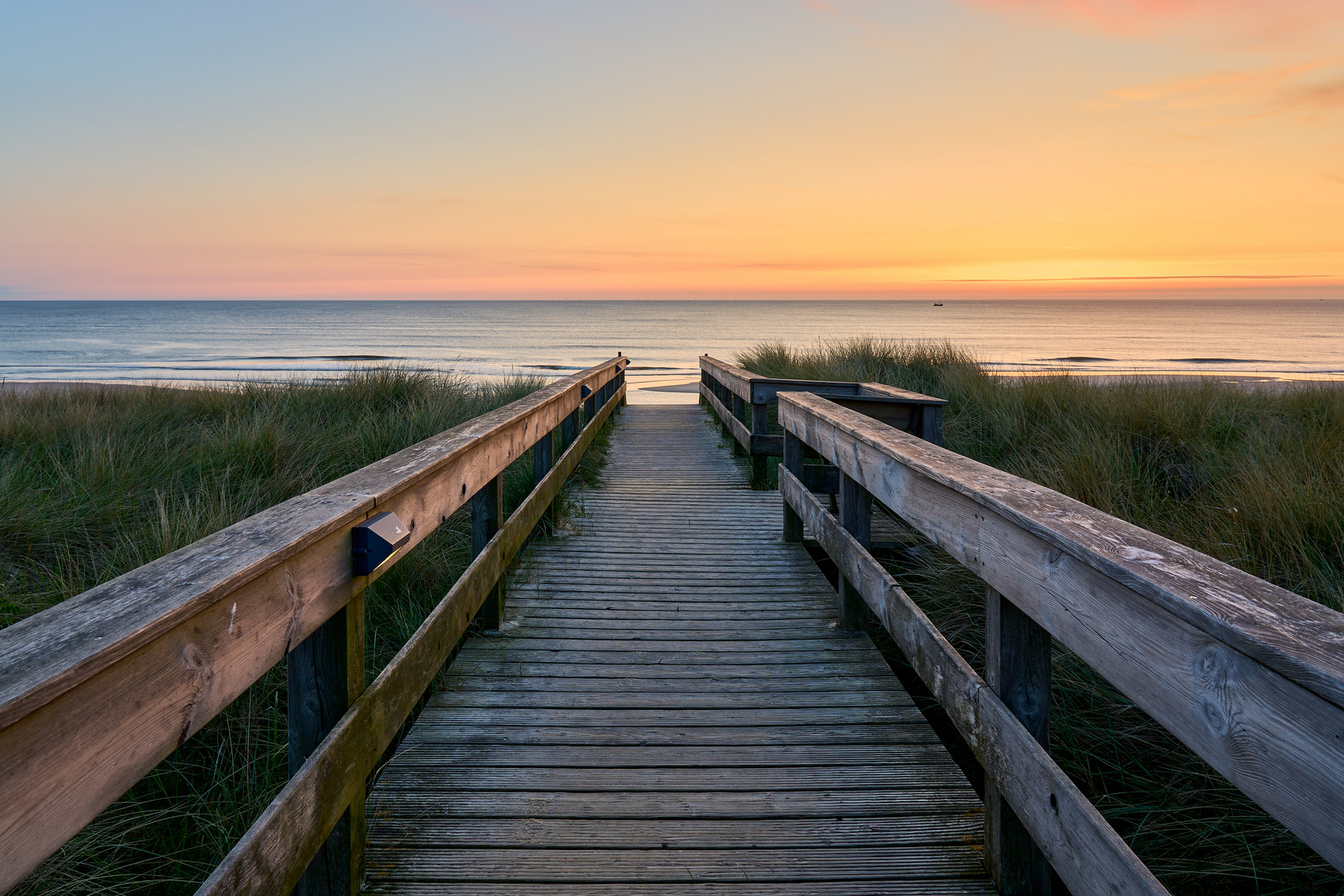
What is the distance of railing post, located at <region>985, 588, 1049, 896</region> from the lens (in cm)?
185

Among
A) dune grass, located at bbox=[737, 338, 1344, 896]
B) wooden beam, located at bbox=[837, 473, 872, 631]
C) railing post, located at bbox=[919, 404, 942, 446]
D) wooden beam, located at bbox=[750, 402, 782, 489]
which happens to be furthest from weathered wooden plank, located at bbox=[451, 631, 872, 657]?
wooden beam, located at bbox=[750, 402, 782, 489]

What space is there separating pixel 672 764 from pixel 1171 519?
379 cm

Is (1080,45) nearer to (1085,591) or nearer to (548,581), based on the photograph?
(548,581)

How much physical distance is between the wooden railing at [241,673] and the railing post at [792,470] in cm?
274

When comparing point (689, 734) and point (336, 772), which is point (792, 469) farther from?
point (336, 772)

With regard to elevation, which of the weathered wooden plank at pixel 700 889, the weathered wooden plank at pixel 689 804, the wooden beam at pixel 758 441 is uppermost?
the wooden beam at pixel 758 441

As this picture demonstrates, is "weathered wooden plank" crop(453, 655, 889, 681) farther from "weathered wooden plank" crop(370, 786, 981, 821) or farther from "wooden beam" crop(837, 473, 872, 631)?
"weathered wooden plank" crop(370, 786, 981, 821)

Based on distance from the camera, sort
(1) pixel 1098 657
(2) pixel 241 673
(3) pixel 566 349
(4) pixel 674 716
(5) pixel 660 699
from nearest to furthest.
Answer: (2) pixel 241 673 → (1) pixel 1098 657 → (4) pixel 674 716 → (5) pixel 660 699 → (3) pixel 566 349

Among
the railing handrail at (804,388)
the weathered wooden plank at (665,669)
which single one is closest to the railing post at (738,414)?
the railing handrail at (804,388)

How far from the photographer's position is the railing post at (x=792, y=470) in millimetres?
4930

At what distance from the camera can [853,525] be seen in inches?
140

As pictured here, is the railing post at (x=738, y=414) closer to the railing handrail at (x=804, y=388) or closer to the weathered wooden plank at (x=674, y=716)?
the railing handrail at (x=804, y=388)

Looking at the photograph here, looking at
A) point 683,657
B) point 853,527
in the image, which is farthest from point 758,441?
point 683,657

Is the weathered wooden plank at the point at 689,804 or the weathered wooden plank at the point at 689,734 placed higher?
the weathered wooden plank at the point at 689,734
